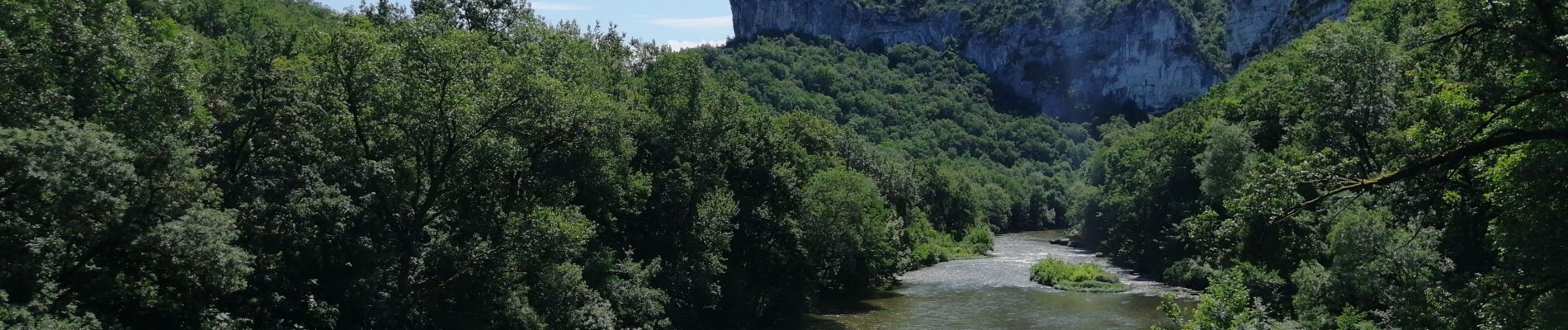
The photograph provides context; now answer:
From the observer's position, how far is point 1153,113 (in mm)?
171625

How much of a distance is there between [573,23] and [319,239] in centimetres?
2450

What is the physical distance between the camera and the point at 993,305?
152 ft

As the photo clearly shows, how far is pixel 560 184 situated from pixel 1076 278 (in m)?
36.7

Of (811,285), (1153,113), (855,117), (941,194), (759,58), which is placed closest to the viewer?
(811,285)

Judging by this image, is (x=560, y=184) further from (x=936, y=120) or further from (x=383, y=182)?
(x=936, y=120)

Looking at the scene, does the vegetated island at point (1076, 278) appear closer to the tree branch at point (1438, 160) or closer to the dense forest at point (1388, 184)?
the dense forest at point (1388, 184)

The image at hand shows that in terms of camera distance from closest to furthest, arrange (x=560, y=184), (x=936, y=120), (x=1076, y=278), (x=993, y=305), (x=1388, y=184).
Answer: (x=1388, y=184), (x=560, y=184), (x=993, y=305), (x=1076, y=278), (x=936, y=120)

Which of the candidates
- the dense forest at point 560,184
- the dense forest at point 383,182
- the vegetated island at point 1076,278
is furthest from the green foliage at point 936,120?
the dense forest at point 383,182

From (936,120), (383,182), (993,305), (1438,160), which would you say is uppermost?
(936,120)

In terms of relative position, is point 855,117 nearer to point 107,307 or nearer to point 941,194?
point 941,194

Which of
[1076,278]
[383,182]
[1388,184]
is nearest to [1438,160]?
[1388,184]

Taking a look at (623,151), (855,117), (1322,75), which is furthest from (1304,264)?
(855,117)

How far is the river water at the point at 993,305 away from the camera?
135 feet

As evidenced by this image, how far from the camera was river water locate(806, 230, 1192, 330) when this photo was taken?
41.1m
